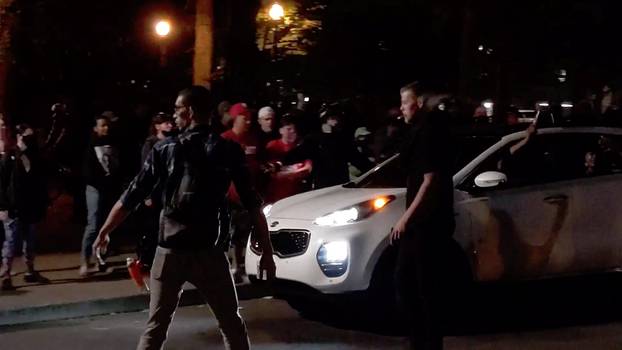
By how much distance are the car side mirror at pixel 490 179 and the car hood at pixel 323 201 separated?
0.59 meters

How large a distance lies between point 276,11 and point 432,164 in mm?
10483

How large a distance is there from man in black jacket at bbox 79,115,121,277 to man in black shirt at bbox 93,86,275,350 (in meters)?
5.29

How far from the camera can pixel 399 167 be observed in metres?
8.93

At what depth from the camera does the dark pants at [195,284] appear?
5641 millimetres

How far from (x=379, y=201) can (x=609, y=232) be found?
6.44 ft

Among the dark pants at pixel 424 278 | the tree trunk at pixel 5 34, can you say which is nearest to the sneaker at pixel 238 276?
the dark pants at pixel 424 278

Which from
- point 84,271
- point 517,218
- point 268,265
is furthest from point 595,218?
point 84,271

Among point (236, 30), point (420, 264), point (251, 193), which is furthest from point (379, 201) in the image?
point (236, 30)

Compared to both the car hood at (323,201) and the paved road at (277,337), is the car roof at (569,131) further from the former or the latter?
the paved road at (277,337)

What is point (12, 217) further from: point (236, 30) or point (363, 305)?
point (236, 30)

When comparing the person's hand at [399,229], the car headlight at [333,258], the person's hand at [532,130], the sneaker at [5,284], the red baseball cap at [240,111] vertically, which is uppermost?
the person's hand at [532,130]

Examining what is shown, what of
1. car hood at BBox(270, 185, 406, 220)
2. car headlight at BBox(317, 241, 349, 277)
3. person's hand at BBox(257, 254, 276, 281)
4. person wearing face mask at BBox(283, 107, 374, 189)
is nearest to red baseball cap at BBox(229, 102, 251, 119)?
person wearing face mask at BBox(283, 107, 374, 189)

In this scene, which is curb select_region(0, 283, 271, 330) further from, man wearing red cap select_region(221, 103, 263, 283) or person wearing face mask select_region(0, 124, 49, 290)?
person wearing face mask select_region(0, 124, 49, 290)

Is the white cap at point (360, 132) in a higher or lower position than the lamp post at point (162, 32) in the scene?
lower
